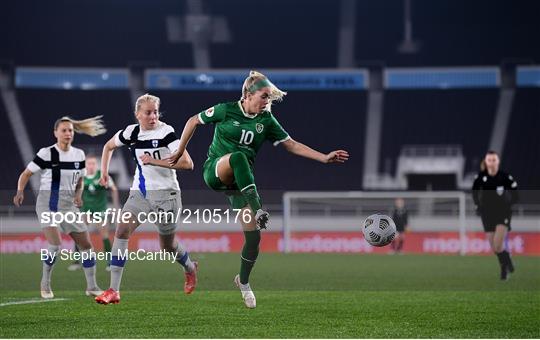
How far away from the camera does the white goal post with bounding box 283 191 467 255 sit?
1021 inches

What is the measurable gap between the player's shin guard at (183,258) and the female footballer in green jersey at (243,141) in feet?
3.90

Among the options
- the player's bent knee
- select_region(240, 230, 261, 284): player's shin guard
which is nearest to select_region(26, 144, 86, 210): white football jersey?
select_region(240, 230, 261, 284): player's shin guard

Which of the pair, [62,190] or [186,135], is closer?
[186,135]

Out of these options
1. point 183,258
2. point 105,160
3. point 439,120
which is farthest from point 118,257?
point 439,120

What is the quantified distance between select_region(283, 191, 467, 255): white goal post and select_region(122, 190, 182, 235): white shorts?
1664 cm

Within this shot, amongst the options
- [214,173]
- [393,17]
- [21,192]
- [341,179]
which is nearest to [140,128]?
[214,173]

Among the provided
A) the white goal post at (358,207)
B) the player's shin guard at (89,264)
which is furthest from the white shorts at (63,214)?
the white goal post at (358,207)

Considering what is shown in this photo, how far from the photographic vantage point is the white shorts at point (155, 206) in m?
8.67

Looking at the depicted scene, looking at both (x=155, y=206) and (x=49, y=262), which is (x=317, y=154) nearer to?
(x=155, y=206)

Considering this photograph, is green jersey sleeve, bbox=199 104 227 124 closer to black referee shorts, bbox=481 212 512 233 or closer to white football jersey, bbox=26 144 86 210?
white football jersey, bbox=26 144 86 210

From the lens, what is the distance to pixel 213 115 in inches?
314

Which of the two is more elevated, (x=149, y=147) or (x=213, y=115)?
(x=213, y=115)

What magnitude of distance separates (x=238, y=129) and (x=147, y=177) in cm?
121

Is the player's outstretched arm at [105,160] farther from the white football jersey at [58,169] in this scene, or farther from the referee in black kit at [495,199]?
the referee in black kit at [495,199]
